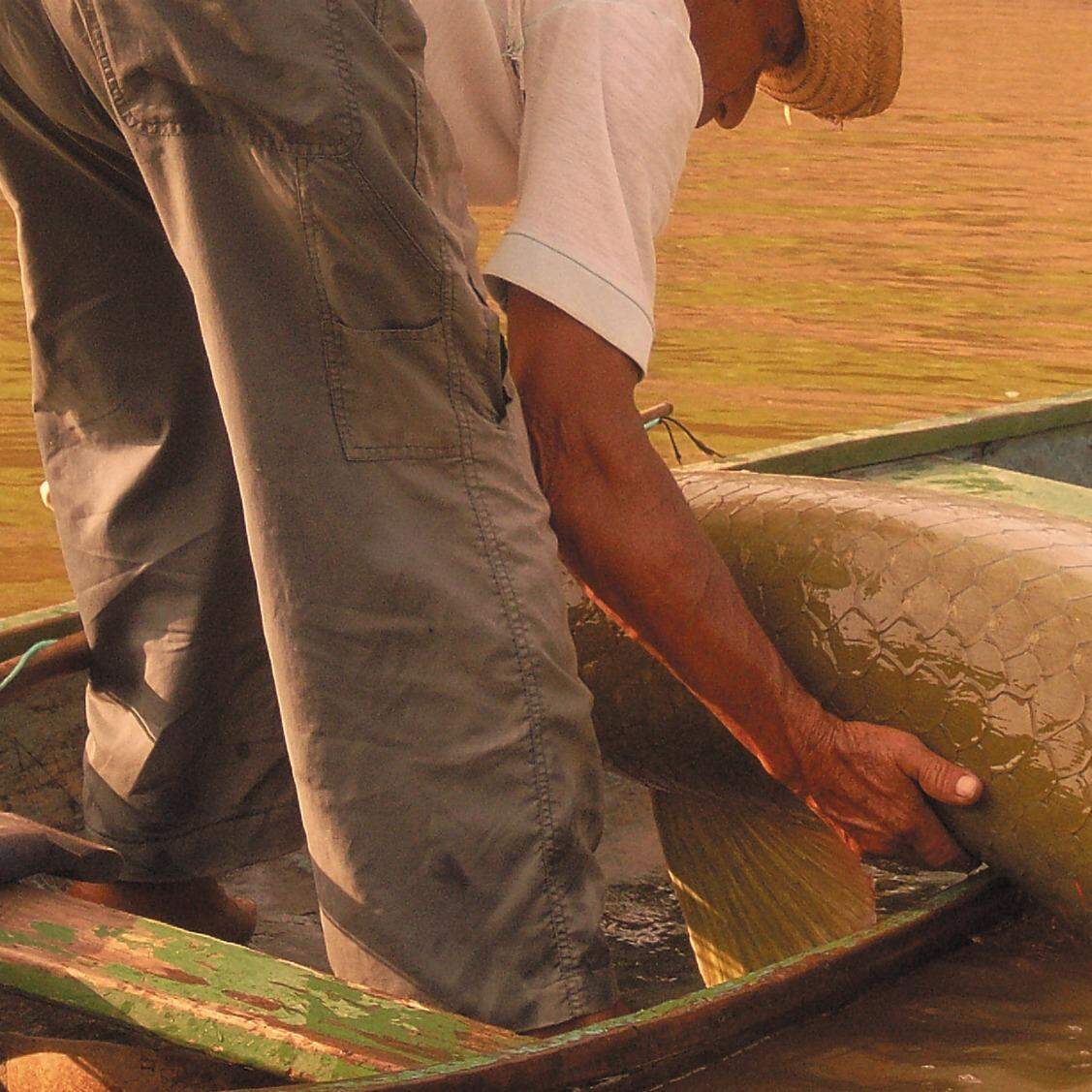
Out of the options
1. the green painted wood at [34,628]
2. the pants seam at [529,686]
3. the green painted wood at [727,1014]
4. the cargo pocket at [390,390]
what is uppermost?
the cargo pocket at [390,390]

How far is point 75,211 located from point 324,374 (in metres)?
0.70

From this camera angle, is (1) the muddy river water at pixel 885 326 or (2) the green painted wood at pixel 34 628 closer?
(1) the muddy river water at pixel 885 326

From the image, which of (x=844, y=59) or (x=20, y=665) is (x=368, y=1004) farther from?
(x=844, y=59)

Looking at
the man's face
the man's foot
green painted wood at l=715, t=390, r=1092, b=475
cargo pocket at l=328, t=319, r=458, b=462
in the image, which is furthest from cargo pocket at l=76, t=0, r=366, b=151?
green painted wood at l=715, t=390, r=1092, b=475

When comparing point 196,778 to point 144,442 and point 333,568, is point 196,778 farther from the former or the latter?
point 333,568

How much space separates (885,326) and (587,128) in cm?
977

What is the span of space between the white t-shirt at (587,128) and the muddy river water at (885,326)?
35.4 inches

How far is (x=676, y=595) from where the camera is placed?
241 cm

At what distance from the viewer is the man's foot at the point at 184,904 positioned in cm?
286

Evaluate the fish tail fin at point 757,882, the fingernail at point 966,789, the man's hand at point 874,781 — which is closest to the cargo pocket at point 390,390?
the man's hand at point 874,781

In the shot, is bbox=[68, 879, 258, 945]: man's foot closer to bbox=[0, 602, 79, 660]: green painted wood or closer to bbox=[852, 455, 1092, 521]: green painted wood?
bbox=[0, 602, 79, 660]: green painted wood

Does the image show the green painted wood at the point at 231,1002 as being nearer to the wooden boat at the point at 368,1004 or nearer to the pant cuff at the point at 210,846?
the wooden boat at the point at 368,1004

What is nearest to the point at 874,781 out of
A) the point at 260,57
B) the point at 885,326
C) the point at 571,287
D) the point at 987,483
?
the point at 571,287

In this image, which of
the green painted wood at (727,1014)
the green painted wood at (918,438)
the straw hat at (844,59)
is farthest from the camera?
the green painted wood at (918,438)
